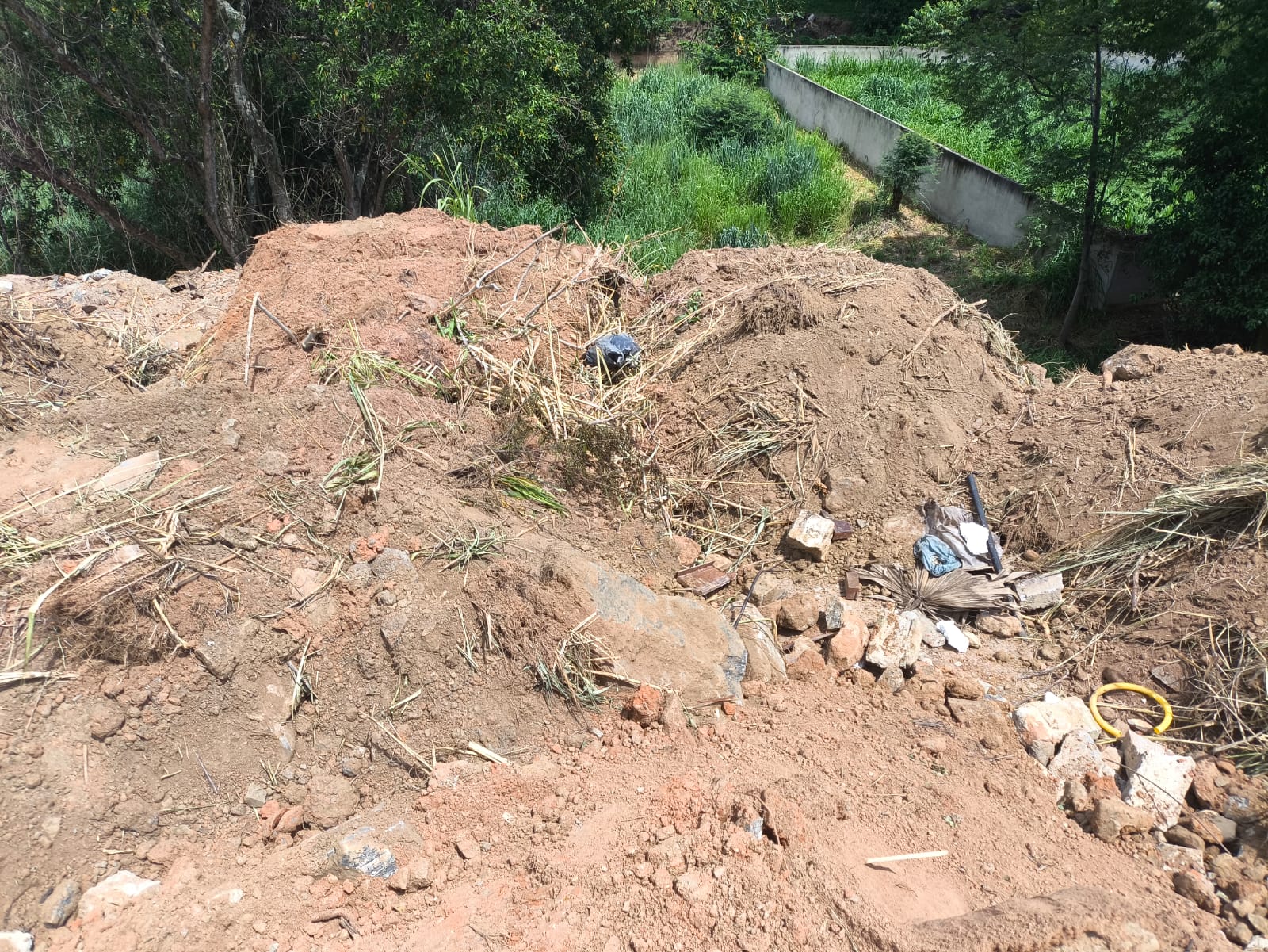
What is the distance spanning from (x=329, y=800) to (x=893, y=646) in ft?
7.44

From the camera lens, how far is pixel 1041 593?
3.93 metres

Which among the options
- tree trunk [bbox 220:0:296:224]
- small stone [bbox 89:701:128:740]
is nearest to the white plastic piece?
small stone [bbox 89:701:128:740]

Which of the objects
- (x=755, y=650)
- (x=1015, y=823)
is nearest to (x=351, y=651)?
(x=755, y=650)

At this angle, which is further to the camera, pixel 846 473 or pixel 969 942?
pixel 846 473

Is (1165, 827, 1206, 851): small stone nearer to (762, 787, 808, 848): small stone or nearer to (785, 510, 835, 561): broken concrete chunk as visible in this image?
(762, 787, 808, 848): small stone

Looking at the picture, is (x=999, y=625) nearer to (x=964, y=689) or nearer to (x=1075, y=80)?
(x=964, y=689)

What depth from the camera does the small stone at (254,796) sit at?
283 centimetres

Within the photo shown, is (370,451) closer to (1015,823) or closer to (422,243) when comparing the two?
(422,243)

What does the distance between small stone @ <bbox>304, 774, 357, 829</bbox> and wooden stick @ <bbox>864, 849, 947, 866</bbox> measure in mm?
1713

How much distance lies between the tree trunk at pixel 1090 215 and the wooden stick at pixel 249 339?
6.65m

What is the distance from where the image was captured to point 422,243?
5.52m

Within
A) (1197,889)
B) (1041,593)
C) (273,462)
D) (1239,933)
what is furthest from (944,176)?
(1239,933)

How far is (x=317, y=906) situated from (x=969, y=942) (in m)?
1.84

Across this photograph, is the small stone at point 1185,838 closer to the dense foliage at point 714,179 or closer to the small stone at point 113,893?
the small stone at point 113,893
